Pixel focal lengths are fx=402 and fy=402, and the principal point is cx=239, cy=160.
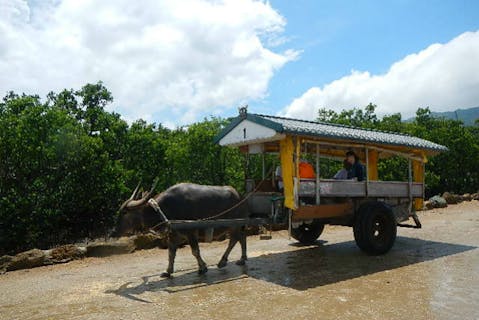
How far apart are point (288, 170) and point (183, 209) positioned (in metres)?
2.05

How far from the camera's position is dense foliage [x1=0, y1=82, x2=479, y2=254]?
12422 mm

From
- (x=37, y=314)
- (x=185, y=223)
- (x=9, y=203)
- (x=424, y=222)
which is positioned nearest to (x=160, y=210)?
(x=185, y=223)

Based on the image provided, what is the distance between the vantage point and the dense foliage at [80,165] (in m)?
12.4

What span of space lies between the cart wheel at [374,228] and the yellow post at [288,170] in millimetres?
1753

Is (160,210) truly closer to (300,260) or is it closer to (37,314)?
(37,314)

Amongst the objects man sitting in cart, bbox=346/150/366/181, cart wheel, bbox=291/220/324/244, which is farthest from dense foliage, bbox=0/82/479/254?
man sitting in cart, bbox=346/150/366/181

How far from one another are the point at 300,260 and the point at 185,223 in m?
2.73

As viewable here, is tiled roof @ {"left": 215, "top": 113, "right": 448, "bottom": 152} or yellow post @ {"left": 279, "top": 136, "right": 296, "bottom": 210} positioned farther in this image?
yellow post @ {"left": 279, "top": 136, "right": 296, "bottom": 210}

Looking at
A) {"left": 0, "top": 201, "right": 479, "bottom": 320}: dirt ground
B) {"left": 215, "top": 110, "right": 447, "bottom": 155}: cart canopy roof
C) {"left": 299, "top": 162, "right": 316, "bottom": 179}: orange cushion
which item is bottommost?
{"left": 0, "top": 201, "right": 479, "bottom": 320}: dirt ground

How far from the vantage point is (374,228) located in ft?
27.8

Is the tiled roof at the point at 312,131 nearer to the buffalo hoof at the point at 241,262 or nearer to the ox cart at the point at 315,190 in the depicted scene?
the ox cart at the point at 315,190

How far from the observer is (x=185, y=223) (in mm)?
6844

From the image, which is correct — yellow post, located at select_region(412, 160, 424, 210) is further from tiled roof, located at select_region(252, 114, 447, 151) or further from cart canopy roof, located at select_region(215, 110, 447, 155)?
cart canopy roof, located at select_region(215, 110, 447, 155)

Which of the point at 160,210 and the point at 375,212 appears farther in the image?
the point at 375,212
